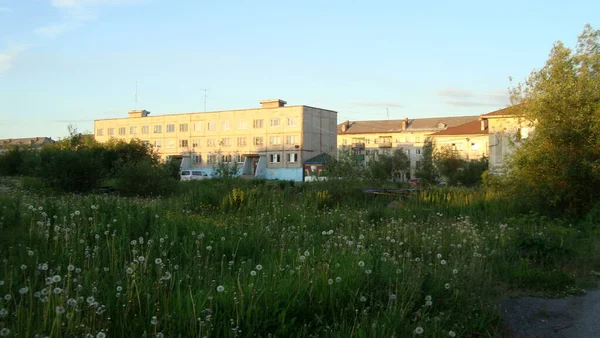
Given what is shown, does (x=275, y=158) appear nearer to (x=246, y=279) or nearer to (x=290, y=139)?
(x=290, y=139)

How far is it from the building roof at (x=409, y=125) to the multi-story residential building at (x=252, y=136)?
2931 cm

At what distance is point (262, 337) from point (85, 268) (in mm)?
2158

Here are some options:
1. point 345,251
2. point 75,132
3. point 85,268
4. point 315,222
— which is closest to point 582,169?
point 315,222

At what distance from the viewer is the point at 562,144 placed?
16188mm

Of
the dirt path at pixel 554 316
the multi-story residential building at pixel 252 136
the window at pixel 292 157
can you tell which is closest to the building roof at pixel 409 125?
the multi-story residential building at pixel 252 136

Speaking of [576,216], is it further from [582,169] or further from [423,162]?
[423,162]

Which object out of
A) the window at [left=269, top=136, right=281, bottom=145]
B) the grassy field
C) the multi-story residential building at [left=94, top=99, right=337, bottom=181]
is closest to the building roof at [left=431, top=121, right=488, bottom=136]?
the multi-story residential building at [left=94, top=99, right=337, bottom=181]

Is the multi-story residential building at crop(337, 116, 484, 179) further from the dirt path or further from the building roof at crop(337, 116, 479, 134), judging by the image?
the dirt path

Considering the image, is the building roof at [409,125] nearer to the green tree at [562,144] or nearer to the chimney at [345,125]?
the chimney at [345,125]

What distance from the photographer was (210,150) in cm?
9431

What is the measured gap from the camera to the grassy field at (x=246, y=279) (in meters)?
3.73

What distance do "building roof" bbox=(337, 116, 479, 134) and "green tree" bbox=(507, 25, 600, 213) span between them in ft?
313

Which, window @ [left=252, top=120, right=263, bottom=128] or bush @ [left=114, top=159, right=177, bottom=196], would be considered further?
window @ [left=252, top=120, right=263, bottom=128]

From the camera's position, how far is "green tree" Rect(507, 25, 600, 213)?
15680 millimetres
